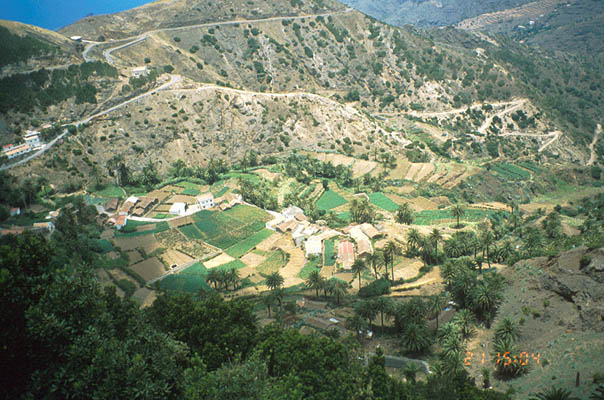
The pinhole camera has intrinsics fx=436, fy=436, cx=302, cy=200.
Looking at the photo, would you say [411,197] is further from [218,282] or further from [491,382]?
[491,382]

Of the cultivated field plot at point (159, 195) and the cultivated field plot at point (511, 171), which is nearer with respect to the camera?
the cultivated field plot at point (159, 195)

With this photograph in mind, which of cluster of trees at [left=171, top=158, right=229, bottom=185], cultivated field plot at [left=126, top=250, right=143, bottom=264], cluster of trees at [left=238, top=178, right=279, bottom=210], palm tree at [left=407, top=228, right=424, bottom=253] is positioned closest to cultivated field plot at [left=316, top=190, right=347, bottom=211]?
cluster of trees at [left=238, top=178, right=279, bottom=210]

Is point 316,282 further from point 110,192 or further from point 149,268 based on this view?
point 110,192

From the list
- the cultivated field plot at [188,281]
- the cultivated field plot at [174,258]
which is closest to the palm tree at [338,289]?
the cultivated field plot at [188,281]

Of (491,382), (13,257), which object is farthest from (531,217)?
(13,257)

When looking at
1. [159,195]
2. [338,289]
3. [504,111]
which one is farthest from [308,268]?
[504,111]

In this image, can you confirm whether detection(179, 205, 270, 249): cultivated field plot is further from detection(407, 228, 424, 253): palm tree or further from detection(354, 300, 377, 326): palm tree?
detection(354, 300, 377, 326): palm tree

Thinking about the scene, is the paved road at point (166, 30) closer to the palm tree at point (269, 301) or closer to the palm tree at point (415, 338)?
the palm tree at point (269, 301)
